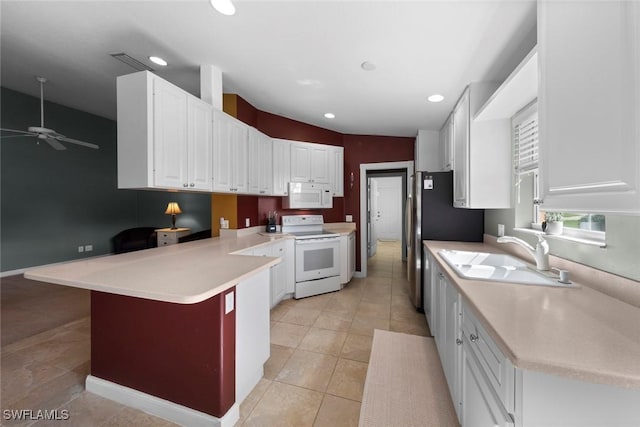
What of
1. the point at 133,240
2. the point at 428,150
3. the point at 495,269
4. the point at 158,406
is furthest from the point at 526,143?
the point at 133,240

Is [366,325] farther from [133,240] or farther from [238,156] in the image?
[133,240]

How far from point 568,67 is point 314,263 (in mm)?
2964

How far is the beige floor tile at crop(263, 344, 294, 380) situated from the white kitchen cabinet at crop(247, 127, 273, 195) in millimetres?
1782

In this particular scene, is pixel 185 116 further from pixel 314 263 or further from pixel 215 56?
pixel 314 263

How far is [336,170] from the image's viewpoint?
162 inches

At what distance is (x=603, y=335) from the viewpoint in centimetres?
78

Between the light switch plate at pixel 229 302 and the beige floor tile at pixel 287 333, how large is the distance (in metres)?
1.06

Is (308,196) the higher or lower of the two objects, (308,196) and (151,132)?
the lower

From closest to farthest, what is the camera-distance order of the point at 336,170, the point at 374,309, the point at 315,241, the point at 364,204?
1. the point at 374,309
2. the point at 315,241
3. the point at 336,170
4. the point at 364,204

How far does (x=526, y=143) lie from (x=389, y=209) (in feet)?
22.1

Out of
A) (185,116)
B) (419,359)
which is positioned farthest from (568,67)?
(185,116)

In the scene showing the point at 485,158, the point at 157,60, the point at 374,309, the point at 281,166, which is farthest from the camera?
the point at 281,166

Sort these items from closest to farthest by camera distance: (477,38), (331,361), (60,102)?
1. (477,38)
2. (331,361)
3. (60,102)

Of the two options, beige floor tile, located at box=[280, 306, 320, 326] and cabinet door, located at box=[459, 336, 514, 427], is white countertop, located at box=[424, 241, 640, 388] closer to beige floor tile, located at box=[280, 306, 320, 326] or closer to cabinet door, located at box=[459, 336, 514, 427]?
cabinet door, located at box=[459, 336, 514, 427]
